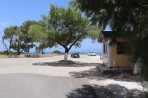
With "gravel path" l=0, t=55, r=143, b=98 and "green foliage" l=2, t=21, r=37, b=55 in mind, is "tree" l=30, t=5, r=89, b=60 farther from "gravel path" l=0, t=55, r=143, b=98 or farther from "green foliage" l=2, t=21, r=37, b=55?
"green foliage" l=2, t=21, r=37, b=55

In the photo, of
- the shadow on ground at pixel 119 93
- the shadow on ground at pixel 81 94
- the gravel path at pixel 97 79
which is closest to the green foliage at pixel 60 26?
the gravel path at pixel 97 79

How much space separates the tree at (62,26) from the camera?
30984 mm

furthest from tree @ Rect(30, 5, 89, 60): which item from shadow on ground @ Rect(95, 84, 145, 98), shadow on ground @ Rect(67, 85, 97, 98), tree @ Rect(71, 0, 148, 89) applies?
tree @ Rect(71, 0, 148, 89)

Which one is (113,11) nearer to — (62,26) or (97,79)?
(97,79)

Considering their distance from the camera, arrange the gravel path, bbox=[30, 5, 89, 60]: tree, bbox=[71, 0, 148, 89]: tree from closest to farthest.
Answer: bbox=[71, 0, 148, 89]: tree → the gravel path → bbox=[30, 5, 89, 60]: tree

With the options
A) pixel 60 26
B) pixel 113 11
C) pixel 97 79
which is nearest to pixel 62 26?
pixel 60 26

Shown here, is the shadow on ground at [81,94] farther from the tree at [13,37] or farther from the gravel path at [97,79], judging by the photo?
the tree at [13,37]

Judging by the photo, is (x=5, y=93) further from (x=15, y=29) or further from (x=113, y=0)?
(x=15, y=29)

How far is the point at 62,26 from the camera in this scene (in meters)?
31.7

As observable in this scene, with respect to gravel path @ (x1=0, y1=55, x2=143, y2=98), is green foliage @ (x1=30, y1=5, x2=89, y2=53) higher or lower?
higher

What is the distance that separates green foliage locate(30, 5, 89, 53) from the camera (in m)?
31.0

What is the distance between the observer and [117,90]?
1252 cm

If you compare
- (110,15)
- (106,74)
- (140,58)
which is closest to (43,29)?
(106,74)

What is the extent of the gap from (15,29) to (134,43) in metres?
59.1
